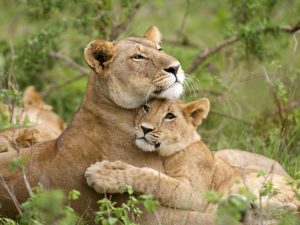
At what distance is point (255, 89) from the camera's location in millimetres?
8430

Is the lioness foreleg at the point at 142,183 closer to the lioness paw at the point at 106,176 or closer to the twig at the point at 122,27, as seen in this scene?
the lioness paw at the point at 106,176

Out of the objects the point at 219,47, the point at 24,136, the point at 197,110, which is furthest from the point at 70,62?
the point at 197,110

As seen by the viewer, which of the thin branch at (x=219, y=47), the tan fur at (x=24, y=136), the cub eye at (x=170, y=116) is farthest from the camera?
the thin branch at (x=219, y=47)

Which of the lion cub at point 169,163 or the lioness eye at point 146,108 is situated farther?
the lioness eye at point 146,108

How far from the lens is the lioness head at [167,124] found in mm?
6461

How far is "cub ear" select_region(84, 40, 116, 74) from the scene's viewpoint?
643 cm

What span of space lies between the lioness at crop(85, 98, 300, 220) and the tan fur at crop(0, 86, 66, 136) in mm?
2069

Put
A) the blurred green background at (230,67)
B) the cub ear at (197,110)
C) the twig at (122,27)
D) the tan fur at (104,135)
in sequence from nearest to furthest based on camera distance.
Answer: the tan fur at (104,135), the cub ear at (197,110), the blurred green background at (230,67), the twig at (122,27)

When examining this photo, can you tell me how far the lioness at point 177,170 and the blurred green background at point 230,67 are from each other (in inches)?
23.7

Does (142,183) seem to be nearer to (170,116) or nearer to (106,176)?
(106,176)

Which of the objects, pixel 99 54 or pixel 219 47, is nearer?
pixel 99 54

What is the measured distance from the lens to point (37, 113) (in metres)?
9.30

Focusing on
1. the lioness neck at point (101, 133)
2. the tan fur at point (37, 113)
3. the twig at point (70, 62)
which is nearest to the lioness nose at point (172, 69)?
the lioness neck at point (101, 133)

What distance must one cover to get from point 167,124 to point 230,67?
106 inches
